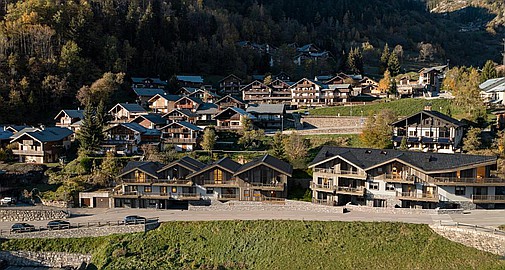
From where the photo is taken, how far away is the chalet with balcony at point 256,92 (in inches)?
2201

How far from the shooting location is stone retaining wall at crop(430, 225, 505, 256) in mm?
21336

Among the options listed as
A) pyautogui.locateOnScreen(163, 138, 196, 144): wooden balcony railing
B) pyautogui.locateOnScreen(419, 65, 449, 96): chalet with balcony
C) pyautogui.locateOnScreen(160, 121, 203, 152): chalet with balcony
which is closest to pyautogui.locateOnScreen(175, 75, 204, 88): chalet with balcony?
pyautogui.locateOnScreen(160, 121, 203, 152): chalet with balcony

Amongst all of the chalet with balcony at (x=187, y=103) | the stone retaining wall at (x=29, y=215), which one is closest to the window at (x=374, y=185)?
the stone retaining wall at (x=29, y=215)

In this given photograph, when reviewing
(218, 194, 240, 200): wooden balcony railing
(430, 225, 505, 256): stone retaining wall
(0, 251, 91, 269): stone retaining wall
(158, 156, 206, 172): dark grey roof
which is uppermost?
(158, 156, 206, 172): dark grey roof

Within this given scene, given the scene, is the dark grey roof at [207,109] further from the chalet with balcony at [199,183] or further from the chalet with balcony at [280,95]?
the chalet with balcony at [199,183]

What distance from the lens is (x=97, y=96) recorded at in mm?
50062

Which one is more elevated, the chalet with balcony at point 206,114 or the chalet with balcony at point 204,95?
the chalet with balcony at point 204,95

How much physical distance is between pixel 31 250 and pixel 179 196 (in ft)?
31.4

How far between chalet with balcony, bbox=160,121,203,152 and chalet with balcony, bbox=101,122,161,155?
0.98 m

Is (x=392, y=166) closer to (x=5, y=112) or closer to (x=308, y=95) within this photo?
(x=308, y=95)

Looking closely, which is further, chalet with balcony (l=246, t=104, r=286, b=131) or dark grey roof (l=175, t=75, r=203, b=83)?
dark grey roof (l=175, t=75, r=203, b=83)

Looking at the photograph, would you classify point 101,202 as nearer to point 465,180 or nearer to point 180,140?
point 180,140

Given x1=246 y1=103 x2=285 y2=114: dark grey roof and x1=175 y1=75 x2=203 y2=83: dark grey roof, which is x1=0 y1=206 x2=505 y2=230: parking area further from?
x1=175 y1=75 x2=203 y2=83: dark grey roof

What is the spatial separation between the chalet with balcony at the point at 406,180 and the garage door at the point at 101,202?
14.9 m
